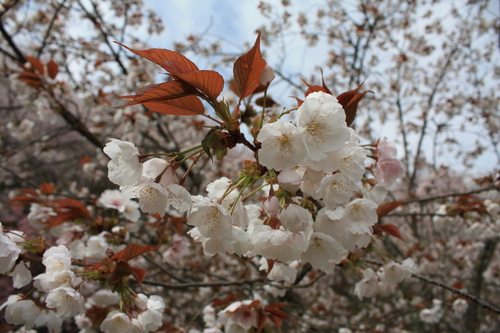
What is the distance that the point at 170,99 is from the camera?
2.34 feet

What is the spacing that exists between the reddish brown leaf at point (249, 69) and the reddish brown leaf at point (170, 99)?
0.12m

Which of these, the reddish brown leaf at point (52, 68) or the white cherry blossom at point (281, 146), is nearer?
the white cherry blossom at point (281, 146)

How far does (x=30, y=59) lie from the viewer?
2.09 metres

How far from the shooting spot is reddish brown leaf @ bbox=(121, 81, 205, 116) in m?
0.66

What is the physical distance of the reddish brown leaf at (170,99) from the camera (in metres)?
0.66

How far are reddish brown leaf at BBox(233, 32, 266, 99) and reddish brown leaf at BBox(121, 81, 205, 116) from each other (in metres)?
0.12

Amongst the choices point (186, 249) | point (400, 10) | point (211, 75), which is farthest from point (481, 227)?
point (400, 10)

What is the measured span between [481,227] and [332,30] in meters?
3.98

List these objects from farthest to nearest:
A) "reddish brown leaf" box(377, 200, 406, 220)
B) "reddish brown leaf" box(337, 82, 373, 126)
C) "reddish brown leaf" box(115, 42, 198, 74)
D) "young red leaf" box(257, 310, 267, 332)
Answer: "young red leaf" box(257, 310, 267, 332) → "reddish brown leaf" box(377, 200, 406, 220) → "reddish brown leaf" box(337, 82, 373, 126) → "reddish brown leaf" box(115, 42, 198, 74)

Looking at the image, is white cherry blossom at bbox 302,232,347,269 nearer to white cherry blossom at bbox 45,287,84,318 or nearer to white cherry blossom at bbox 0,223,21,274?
white cherry blossom at bbox 45,287,84,318

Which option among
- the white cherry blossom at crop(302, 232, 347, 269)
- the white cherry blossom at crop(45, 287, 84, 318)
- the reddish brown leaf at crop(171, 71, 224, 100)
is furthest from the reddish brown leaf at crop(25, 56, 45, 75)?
the white cherry blossom at crop(302, 232, 347, 269)

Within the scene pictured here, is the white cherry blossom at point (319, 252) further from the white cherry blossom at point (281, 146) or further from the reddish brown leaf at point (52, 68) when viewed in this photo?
the reddish brown leaf at point (52, 68)

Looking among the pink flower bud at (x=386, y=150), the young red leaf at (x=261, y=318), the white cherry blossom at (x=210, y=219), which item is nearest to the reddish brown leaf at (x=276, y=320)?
the young red leaf at (x=261, y=318)

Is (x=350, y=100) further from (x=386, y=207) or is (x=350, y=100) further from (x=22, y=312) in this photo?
(x=22, y=312)
